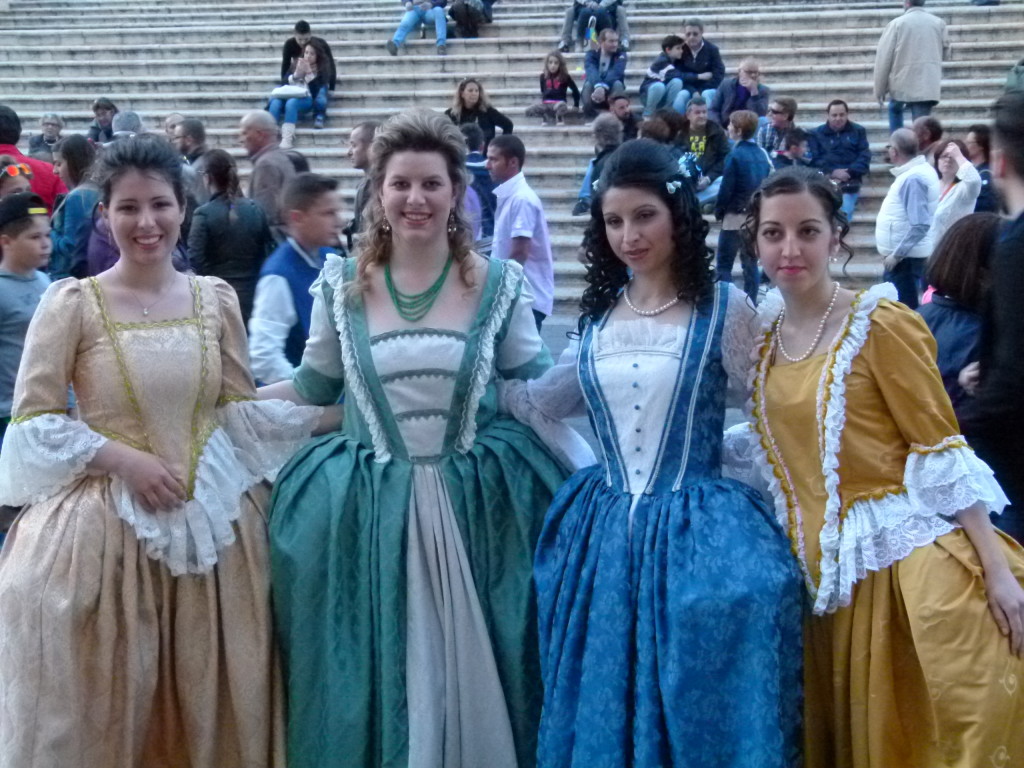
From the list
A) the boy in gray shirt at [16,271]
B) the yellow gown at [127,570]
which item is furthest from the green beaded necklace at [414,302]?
the boy in gray shirt at [16,271]

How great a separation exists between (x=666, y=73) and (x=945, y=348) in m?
8.24

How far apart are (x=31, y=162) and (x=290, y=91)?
5654 mm

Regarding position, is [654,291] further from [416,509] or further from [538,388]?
[416,509]

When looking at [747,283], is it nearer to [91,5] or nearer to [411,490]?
[411,490]

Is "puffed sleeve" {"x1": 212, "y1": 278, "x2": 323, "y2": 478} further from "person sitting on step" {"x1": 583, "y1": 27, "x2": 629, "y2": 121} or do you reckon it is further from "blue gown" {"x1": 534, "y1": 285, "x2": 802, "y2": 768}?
"person sitting on step" {"x1": 583, "y1": 27, "x2": 629, "y2": 121}

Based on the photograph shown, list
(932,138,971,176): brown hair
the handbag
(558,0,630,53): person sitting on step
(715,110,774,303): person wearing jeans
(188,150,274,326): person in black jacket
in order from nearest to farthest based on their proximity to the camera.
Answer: (188,150,274,326): person in black jacket, (932,138,971,176): brown hair, (715,110,774,303): person wearing jeans, the handbag, (558,0,630,53): person sitting on step

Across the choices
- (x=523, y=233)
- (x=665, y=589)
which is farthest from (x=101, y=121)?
(x=665, y=589)

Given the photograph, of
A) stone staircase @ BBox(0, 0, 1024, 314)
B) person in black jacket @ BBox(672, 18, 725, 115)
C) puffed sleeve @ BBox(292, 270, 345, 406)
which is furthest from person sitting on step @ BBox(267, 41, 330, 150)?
puffed sleeve @ BBox(292, 270, 345, 406)

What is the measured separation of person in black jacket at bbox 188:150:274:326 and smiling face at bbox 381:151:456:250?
208 cm

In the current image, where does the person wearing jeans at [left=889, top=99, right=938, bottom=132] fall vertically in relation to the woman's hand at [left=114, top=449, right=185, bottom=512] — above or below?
above

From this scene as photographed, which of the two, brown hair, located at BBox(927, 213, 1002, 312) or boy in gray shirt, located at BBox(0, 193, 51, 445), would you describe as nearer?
brown hair, located at BBox(927, 213, 1002, 312)

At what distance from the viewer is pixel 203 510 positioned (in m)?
2.59

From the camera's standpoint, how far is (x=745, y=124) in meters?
7.65

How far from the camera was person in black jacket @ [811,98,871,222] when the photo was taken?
9398 mm
